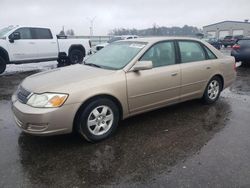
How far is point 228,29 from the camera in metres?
56.9

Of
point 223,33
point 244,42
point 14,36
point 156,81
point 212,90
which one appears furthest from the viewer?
point 223,33

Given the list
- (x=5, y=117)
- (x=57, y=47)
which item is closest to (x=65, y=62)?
(x=57, y=47)

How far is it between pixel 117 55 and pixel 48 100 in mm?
1739

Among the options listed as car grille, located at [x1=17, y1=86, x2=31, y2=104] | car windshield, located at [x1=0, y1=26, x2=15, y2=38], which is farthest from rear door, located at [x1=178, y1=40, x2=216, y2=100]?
car windshield, located at [x1=0, y1=26, x2=15, y2=38]

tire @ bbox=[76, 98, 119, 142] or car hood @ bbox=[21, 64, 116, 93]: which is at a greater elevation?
car hood @ bbox=[21, 64, 116, 93]

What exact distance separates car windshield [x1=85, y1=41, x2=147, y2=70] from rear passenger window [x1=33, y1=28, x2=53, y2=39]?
23.2 ft

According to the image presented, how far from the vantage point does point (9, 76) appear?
1004 centimetres

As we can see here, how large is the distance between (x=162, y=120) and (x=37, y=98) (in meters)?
2.36

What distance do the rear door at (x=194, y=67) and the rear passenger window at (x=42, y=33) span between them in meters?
8.01

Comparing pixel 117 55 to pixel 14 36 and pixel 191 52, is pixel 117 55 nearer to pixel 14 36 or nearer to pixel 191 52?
pixel 191 52

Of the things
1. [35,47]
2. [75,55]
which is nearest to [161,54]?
[35,47]

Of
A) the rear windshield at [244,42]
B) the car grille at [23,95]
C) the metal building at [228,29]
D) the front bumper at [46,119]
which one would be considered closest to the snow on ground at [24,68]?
the car grille at [23,95]

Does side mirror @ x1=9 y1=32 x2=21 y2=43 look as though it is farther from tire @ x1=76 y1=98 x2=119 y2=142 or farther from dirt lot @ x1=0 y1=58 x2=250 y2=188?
tire @ x1=76 y1=98 x2=119 y2=142

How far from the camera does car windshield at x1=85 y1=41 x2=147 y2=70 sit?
4477mm
